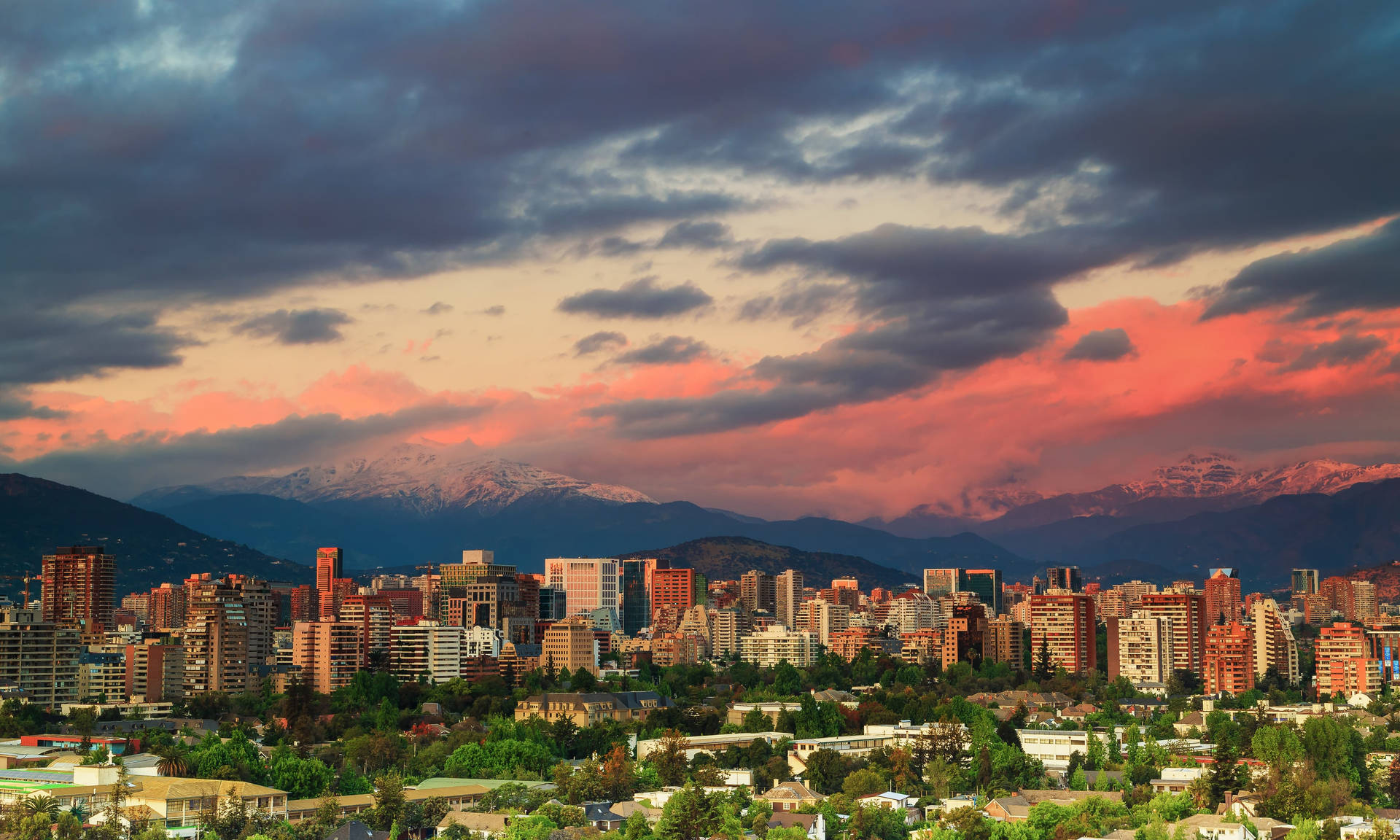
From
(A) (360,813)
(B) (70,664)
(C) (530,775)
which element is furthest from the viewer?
(B) (70,664)

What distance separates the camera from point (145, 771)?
169 ft

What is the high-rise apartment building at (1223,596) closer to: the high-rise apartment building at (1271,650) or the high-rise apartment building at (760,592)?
the high-rise apartment building at (1271,650)

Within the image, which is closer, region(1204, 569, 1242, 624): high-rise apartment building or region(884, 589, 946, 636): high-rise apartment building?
region(1204, 569, 1242, 624): high-rise apartment building

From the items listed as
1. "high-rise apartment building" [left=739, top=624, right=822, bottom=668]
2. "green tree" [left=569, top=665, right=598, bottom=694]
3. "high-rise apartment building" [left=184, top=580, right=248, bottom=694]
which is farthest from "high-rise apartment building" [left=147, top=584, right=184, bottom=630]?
"green tree" [left=569, top=665, right=598, bottom=694]

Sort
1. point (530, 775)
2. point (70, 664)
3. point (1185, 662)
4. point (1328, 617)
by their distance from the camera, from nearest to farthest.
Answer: point (530, 775) → point (70, 664) → point (1185, 662) → point (1328, 617)

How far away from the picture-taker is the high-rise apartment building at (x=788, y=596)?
16400 cm

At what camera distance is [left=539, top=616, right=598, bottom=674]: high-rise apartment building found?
101125 millimetres

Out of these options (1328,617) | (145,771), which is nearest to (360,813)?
(145,771)

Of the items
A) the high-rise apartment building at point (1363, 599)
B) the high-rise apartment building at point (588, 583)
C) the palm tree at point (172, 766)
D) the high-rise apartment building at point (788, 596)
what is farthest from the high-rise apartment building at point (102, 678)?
the high-rise apartment building at point (1363, 599)

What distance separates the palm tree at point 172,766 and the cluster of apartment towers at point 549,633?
32851mm

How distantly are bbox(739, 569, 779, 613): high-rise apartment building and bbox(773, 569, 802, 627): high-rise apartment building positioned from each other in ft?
1.13

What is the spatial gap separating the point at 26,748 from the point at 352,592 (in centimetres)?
9345

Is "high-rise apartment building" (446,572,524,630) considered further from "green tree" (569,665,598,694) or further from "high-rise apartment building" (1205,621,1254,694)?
"high-rise apartment building" (1205,621,1254,694)

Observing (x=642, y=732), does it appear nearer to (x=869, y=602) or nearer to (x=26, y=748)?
(x=26, y=748)
